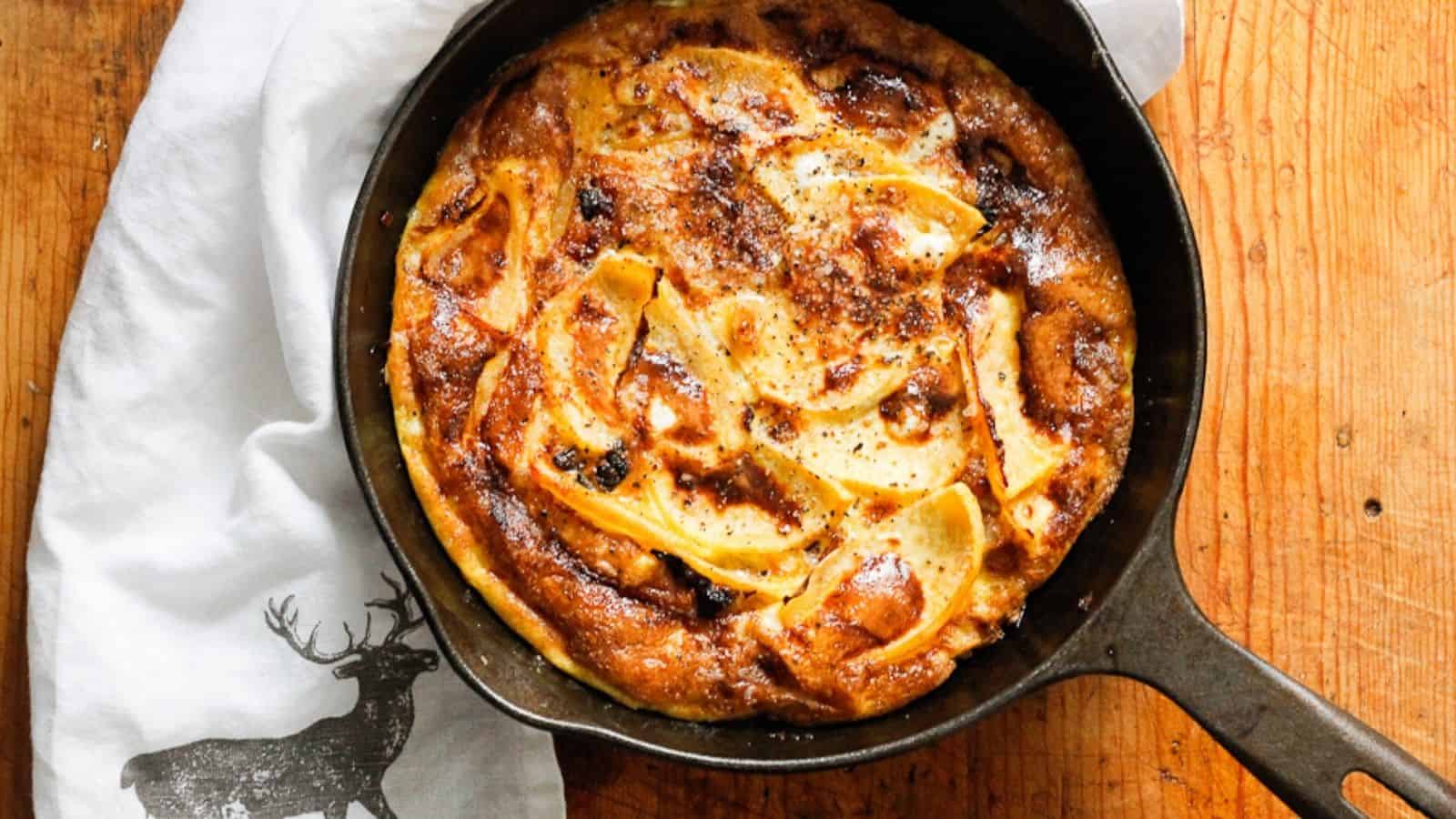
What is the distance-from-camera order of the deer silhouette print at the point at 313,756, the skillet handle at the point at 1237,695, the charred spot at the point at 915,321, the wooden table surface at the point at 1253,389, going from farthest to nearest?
the wooden table surface at the point at 1253,389, the deer silhouette print at the point at 313,756, the charred spot at the point at 915,321, the skillet handle at the point at 1237,695

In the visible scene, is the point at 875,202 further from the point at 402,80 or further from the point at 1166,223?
the point at 402,80

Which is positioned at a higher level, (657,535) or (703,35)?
(703,35)

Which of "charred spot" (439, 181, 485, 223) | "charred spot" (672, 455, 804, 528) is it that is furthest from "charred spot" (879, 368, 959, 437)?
"charred spot" (439, 181, 485, 223)

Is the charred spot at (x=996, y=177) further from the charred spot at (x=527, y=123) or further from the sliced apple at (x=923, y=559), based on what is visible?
the charred spot at (x=527, y=123)

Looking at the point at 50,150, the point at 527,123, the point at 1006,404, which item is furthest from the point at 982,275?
the point at 50,150

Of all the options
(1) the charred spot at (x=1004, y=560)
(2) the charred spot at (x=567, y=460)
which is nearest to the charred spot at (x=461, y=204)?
(2) the charred spot at (x=567, y=460)

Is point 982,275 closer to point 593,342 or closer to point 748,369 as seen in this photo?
point 748,369

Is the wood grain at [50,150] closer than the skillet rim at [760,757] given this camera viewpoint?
No
